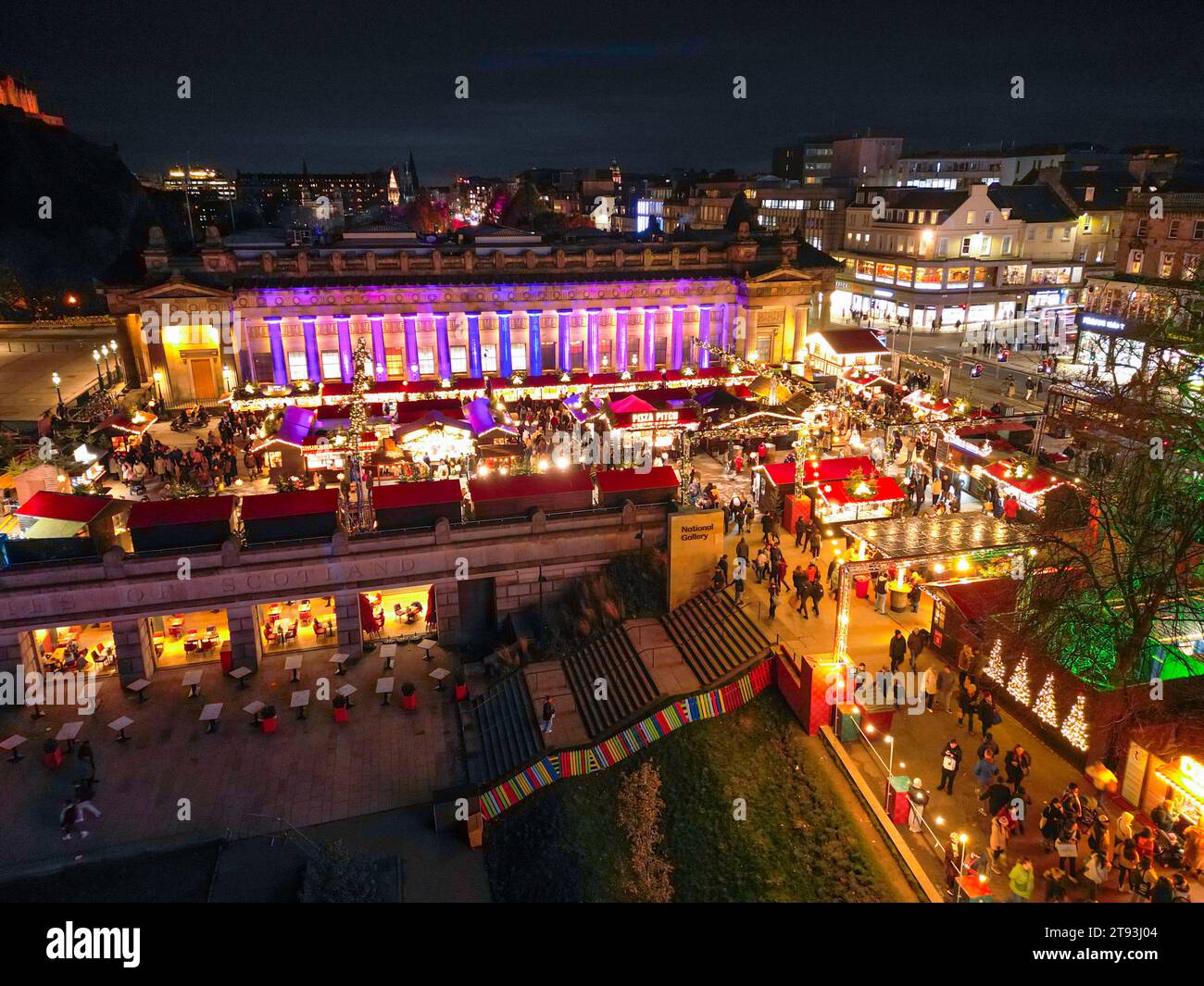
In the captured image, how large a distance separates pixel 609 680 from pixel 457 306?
3490cm

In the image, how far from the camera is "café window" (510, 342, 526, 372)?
54281 mm

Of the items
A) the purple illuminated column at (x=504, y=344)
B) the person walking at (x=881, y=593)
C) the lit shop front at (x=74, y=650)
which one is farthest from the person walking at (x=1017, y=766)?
the purple illuminated column at (x=504, y=344)

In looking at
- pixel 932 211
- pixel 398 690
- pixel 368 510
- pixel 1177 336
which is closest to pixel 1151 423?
pixel 1177 336

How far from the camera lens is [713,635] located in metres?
23.5

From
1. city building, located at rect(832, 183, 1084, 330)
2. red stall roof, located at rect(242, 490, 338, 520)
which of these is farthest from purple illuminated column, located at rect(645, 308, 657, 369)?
red stall roof, located at rect(242, 490, 338, 520)

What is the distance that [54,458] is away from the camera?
33406 mm

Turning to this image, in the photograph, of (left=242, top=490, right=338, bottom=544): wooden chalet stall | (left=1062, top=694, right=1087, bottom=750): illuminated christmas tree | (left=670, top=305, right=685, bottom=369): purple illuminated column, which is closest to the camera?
(left=1062, top=694, right=1087, bottom=750): illuminated christmas tree

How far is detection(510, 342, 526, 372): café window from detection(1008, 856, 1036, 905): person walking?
147 ft

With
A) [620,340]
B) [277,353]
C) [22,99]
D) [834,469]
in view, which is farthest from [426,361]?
[22,99]

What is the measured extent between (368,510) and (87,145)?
4414 inches

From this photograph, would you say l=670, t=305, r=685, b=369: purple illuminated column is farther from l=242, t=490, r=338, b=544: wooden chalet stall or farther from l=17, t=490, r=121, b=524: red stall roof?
l=17, t=490, r=121, b=524: red stall roof

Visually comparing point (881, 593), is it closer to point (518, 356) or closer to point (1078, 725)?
point (1078, 725)

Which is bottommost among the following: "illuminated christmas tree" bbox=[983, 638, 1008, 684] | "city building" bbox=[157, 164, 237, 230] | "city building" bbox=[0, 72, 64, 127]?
"illuminated christmas tree" bbox=[983, 638, 1008, 684]
